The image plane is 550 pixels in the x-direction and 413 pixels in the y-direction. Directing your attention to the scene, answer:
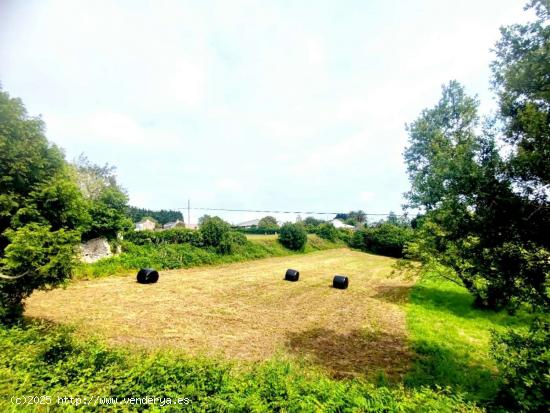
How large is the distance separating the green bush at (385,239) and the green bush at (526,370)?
128ft

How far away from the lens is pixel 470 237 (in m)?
7.16

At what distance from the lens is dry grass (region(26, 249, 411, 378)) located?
9031 millimetres

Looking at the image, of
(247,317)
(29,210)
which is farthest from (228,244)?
(29,210)

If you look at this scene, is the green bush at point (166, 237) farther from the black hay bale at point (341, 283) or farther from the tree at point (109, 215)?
the black hay bale at point (341, 283)

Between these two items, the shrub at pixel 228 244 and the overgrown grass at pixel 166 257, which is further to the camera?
the shrub at pixel 228 244

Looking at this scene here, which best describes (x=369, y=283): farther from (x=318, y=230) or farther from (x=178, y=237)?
(x=318, y=230)

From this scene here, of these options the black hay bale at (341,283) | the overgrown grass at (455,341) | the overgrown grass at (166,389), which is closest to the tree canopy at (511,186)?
the overgrown grass at (455,341)

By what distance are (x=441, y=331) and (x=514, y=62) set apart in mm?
10389

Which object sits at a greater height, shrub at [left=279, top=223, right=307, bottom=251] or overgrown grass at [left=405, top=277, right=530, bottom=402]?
shrub at [left=279, top=223, right=307, bottom=251]

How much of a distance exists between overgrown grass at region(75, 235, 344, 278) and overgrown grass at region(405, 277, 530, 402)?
17.0 m

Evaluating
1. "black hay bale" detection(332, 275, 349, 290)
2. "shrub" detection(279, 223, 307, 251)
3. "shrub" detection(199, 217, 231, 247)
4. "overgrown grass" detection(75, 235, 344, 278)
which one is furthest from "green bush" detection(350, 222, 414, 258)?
"shrub" detection(199, 217, 231, 247)

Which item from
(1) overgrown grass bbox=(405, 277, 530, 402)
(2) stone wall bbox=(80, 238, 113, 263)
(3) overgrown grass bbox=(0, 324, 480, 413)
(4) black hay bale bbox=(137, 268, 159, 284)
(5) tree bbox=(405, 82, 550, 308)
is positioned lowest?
(1) overgrown grass bbox=(405, 277, 530, 402)

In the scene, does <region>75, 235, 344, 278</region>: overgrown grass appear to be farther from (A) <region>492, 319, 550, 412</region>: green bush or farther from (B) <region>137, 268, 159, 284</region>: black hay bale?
(A) <region>492, 319, 550, 412</region>: green bush

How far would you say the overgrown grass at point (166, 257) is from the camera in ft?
65.5
